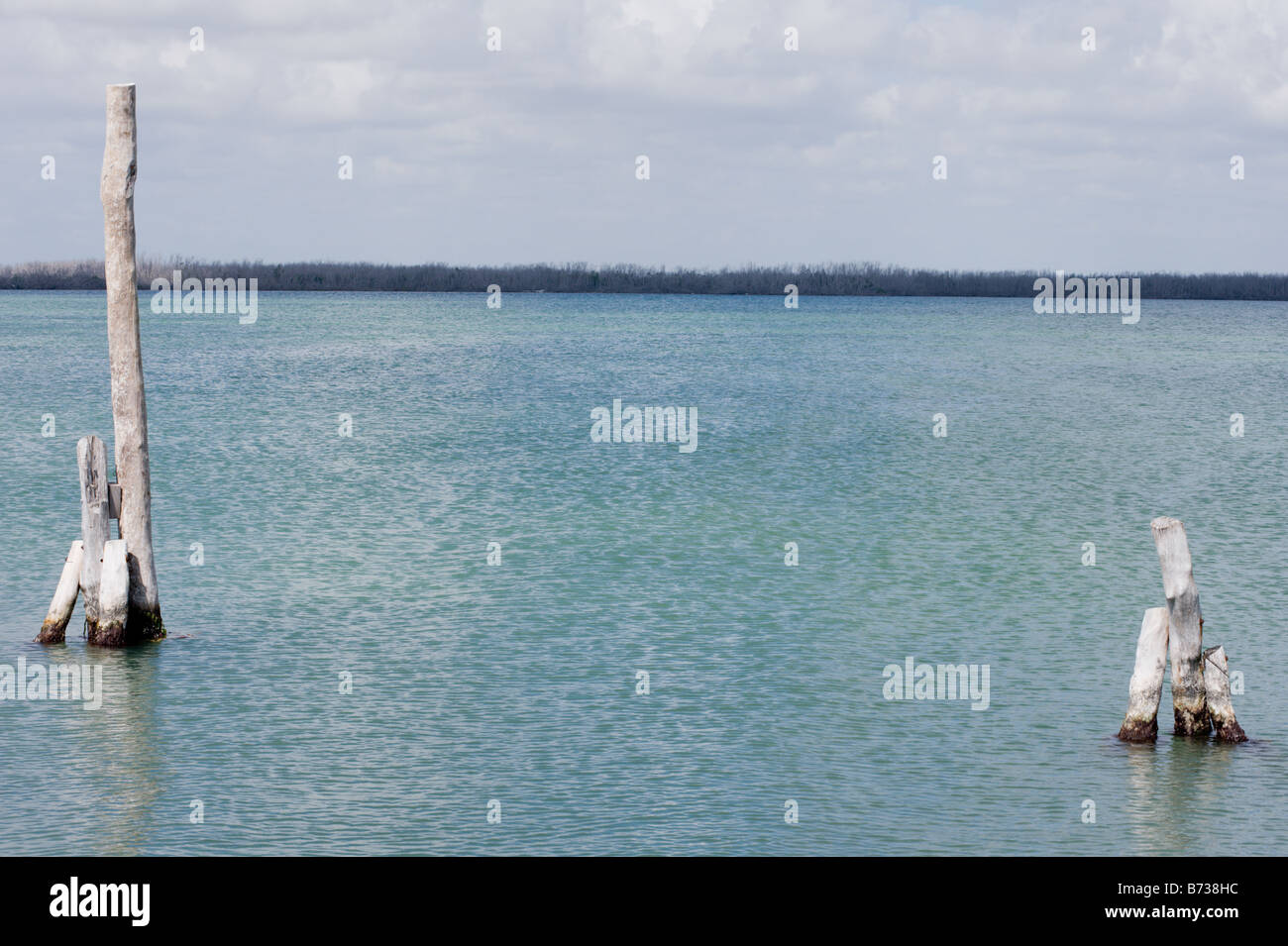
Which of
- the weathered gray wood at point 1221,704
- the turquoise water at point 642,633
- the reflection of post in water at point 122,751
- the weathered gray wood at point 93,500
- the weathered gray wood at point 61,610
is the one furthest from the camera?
the weathered gray wood at point 61,610

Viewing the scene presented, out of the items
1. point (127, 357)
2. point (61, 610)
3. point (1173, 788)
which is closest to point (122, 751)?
point (61, 610)

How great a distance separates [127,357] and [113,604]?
2523 mm

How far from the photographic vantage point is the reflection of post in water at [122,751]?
432 inches

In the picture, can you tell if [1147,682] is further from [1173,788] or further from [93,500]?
[93,500]

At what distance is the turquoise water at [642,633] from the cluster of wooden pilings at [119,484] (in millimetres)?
464

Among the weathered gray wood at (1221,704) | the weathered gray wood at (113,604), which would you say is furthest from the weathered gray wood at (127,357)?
the weathered gray wood at (1221,704)

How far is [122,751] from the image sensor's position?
12914mm

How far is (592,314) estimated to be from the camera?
126688 mm

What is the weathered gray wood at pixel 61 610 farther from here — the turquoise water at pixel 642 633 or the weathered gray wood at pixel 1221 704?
the weathered gray wood at pixel 1221 704

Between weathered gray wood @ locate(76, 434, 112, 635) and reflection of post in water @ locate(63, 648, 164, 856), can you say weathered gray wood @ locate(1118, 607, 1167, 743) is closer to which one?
reflection of post in water @ locate(63, 648, 164, 856)

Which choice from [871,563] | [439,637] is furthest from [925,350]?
[439,637]
